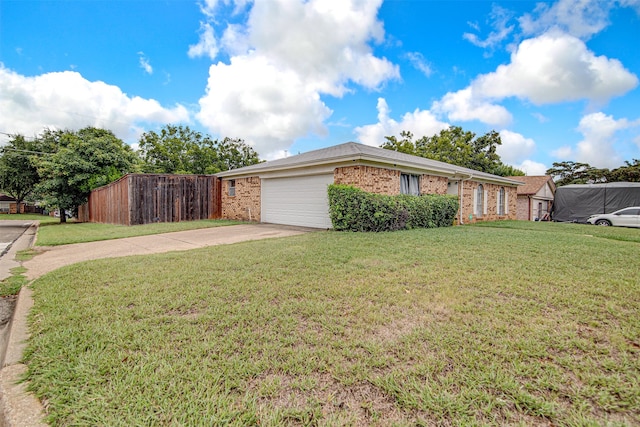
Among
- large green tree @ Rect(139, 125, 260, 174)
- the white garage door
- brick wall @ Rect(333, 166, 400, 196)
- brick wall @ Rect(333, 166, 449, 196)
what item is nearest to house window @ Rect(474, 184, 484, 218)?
brick wall @ Rect(333, 166, 449, 196)

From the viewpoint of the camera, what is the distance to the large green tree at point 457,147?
95.6 ft

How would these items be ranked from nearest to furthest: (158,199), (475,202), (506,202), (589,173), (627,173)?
(158,199)
(475,202)
(506,202)
(627,173)
(589,173)

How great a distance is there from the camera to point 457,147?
29.1m

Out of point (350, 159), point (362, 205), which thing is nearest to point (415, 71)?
point (350, 159)

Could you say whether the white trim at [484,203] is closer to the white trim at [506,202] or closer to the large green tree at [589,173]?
the white trim at [506,202]

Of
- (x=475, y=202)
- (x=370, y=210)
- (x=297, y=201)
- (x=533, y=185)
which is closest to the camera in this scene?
(x=370, y=210)

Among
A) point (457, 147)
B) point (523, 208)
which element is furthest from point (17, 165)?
point (523, 208)

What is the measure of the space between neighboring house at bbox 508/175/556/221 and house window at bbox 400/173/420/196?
16.2m

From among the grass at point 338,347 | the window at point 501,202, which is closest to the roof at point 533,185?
the window at point 501,202

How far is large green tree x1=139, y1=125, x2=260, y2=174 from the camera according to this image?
29344 millimetres

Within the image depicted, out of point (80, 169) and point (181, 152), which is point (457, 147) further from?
point (80, 169)

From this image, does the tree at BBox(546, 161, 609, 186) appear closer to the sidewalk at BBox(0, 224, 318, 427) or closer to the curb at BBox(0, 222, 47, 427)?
the sidewalk at BBox(0, 224, 318, 427)

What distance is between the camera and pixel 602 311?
9.57 feet

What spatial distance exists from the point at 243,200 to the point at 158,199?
4065 millimetres
